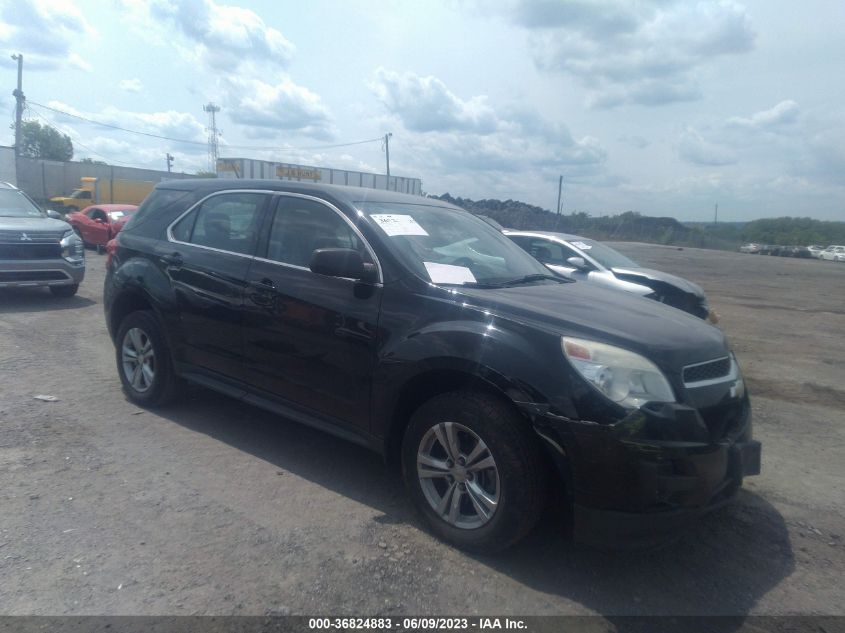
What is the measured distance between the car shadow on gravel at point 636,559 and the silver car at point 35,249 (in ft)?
21.7

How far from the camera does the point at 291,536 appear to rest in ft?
11.3

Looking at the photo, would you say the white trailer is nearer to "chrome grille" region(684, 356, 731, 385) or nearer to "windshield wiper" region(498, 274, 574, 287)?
"windshield wiper" region(498, 274, 574, 287)

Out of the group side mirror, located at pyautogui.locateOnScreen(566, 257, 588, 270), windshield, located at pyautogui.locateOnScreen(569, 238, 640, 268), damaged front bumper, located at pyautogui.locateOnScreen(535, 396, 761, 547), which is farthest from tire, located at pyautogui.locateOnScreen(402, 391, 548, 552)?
windshield, located at pyautogui.locateOnScreen(569, 238, 640, 268)

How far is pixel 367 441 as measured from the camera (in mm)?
3814

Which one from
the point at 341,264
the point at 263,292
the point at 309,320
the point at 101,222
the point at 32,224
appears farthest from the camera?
the point at 101,222

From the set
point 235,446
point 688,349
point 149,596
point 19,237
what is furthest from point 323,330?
point 19,237

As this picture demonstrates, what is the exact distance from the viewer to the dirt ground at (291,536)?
9.77ft

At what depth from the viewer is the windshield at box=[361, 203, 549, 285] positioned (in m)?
3.88

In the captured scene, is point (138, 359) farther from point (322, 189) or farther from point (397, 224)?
point (397, 224)

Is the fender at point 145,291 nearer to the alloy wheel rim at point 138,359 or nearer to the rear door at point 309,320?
the alloy wheel rim at point 138,359

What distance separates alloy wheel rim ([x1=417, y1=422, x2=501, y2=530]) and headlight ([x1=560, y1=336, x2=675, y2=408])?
63cm

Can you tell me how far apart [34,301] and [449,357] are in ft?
30.0

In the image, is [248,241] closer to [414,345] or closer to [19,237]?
[414,345]

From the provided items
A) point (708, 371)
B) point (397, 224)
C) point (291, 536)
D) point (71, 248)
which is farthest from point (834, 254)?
point (291, 536)
